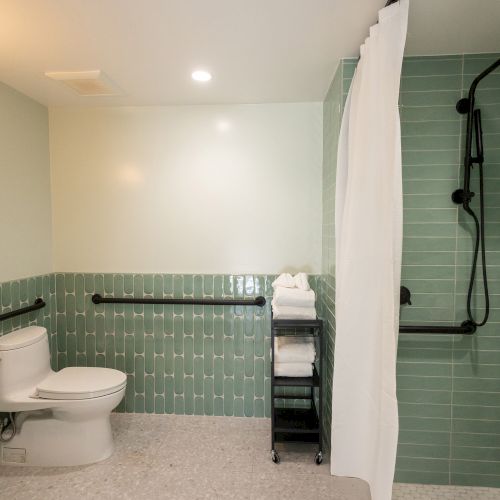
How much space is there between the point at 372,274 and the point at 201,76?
141 cm

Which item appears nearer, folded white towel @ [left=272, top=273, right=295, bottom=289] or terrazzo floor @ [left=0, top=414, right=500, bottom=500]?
terrazzo floor @ [left=0, top=414, right=500, bottom=500]

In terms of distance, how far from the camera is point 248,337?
224cm

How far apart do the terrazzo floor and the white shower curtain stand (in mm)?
401

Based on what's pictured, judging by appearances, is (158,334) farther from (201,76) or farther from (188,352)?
(201,76)

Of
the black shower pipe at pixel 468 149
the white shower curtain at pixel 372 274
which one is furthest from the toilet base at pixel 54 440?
the black shower pipe at pixel 468 149

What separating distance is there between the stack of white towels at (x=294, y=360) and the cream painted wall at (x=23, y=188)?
170 cm

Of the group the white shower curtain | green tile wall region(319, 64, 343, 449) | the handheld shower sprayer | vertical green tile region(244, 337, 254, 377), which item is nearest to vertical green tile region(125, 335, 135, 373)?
vertical green tile region(244, 337, 254, 377)

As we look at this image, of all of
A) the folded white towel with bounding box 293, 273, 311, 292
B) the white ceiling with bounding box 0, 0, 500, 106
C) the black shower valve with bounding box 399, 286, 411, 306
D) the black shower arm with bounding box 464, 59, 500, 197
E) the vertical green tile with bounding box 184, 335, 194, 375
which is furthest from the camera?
the vertical green tile with bounding box 184, 335, 194, 375

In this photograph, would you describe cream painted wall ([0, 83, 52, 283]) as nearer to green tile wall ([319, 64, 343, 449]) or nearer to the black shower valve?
green tile wall ([319, 64, 343, 449])

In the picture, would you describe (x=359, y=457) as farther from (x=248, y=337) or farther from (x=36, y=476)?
(x=36, y=476)

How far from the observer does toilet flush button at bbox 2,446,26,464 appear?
1.84m

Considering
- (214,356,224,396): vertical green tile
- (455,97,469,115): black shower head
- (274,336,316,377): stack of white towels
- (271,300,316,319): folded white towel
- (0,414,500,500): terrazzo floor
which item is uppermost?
(455,97,469,115): black shower head

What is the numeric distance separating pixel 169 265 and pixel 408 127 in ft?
5.48

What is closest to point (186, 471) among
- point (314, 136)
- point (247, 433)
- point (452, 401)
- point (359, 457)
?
point (247, 433)
